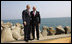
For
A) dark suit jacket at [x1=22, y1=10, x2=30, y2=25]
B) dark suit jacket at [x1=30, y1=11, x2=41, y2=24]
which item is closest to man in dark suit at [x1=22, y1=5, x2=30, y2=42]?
dark suit jacket at [x1=22, y1=10, x2=30, y2=25]

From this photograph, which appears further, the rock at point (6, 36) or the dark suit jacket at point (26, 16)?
the rock at point (6, 36)

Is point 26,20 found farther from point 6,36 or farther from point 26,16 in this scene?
point 6,36

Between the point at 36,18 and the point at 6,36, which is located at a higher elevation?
the point at 36,18

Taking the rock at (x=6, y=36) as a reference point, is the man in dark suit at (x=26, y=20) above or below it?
above

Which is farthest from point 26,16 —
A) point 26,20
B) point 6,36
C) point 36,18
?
point 6,36

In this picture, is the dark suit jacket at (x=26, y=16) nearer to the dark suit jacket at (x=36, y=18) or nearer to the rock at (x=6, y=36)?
the dark suit jacket at (x=36, y=18)

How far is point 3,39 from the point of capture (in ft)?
19.1

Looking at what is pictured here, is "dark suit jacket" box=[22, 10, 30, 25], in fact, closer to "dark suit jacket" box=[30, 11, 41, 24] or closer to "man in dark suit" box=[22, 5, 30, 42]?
"man in dark suit" box=[22, 5, 30, 42]

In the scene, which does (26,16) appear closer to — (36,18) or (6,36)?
(36,18)

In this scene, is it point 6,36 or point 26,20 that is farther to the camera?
point 6,36

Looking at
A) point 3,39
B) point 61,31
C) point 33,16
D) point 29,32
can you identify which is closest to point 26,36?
point 29,32

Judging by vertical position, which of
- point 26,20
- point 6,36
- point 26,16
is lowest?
point 6,36

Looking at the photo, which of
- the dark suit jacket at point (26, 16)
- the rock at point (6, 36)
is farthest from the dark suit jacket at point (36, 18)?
the rock at point (6, 36)

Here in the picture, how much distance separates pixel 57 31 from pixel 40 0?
3.64 m
